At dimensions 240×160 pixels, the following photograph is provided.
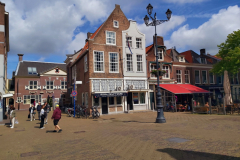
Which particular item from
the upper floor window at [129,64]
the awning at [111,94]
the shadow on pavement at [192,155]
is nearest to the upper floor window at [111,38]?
the upper floor window at [129,64]

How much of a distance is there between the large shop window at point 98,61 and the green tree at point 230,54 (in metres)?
14.7

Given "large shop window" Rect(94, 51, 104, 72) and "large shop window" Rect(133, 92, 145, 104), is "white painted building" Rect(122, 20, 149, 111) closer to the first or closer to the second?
"large shop window" Rect(133, 92, 145, 104)

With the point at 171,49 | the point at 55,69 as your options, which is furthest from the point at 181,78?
the point at 55,69

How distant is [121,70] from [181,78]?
10.6 metres

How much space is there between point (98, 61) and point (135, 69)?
4882mm

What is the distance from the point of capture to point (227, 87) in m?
19.3

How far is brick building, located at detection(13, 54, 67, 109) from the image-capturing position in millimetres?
39500

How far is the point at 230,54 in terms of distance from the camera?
76.9 feet

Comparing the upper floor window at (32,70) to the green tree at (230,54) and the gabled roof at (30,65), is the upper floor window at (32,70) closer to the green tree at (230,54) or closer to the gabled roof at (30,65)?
the gabled roof at (30,65)

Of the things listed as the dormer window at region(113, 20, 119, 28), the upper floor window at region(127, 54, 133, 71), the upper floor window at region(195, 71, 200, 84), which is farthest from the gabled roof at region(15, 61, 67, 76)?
the upper floor window at region(195, 71, 200, 84)

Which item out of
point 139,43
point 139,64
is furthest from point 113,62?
point 139,43

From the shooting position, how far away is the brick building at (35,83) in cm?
3950

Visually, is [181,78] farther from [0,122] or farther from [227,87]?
[0,122]

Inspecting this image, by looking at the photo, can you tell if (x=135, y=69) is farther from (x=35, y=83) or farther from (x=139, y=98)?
(x=35, y=83)
